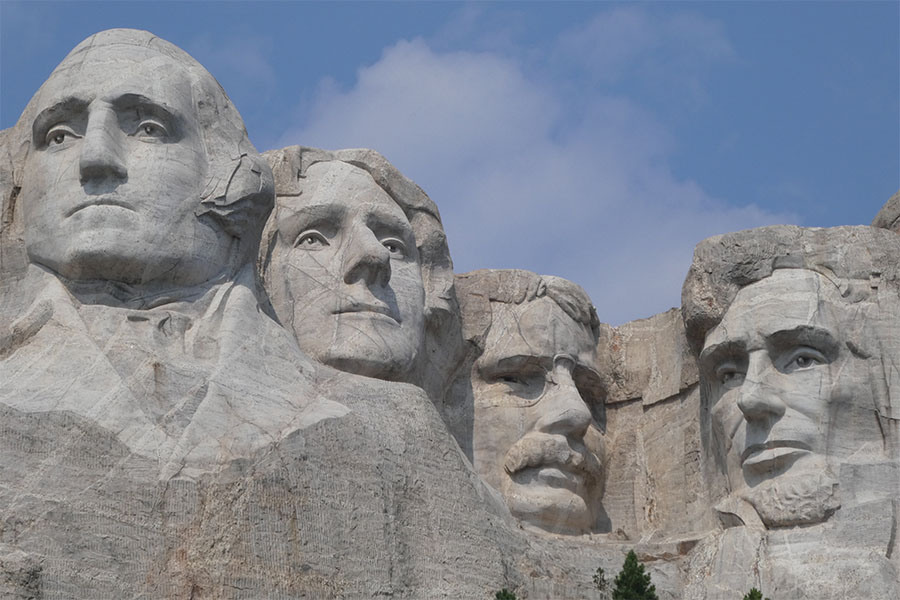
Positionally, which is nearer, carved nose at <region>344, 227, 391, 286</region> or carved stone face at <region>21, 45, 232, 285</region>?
carved stone face at <region>21, 45, 232, 285</region>

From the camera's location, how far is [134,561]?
14516 mm

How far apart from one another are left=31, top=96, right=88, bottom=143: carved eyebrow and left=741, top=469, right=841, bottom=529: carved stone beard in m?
4.80

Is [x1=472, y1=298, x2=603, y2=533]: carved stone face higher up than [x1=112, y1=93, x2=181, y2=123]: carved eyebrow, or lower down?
lower down

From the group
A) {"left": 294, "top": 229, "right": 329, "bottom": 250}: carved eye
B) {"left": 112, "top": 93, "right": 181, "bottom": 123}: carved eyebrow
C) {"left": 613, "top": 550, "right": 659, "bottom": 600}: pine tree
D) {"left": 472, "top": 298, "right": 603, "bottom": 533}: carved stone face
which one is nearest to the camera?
{"left": 613, "top": 550, "right": 659, "bottom": 600}: pine tree

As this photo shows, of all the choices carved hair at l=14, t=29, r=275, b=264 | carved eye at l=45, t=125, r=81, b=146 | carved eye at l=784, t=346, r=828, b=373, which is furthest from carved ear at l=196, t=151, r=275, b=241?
carved eye at l=784, t=346, r=828, b=373

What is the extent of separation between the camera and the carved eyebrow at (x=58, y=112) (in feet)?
52.8

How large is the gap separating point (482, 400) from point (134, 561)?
14.4 feet

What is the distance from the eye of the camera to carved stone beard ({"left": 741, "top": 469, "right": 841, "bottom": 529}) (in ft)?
55.4

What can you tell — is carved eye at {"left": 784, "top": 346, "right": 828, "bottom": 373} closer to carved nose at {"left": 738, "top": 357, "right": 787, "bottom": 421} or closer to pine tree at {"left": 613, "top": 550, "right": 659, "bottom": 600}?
carved nose at {"left": 738, "top": 357, "right": 787, "bottom": 421}

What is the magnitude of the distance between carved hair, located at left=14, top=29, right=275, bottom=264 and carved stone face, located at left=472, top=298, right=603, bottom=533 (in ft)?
8.62

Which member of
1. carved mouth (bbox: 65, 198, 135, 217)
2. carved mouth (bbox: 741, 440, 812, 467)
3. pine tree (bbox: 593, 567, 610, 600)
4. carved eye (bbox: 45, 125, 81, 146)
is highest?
carved eye (bbox: 45, 125, 81, 146)

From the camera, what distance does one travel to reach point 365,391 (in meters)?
16.0

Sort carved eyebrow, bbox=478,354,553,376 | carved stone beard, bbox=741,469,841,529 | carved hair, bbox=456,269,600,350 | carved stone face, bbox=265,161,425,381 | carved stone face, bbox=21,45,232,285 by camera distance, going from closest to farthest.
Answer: carved stone face, bbox=21,45,232,285, carved stone beard, bbox=741,469,841,529, carved stone face, bbox=265,161,425,381, carved eyebrow, bbox=478,354,553,376, carved hair, bbox=456,269,600,350

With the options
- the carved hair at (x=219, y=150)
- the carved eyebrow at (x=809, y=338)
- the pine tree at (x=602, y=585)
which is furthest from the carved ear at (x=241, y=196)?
the carved eyebrow at (x=809, y=338)
